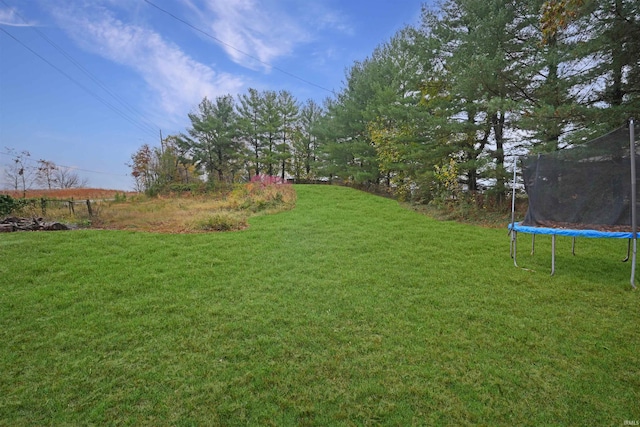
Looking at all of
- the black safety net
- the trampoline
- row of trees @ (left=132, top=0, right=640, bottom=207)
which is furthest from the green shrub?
the black safety net

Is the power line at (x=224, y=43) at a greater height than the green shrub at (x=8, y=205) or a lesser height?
greater

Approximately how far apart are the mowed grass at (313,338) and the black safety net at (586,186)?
2.44 ft

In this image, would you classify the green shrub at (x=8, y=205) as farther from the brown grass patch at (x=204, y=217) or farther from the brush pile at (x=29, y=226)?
the brown grass patch at (x=204, y=217)

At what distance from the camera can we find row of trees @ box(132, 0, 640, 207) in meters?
5.51

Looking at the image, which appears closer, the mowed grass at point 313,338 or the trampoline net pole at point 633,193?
the mowed grass at point 313,338

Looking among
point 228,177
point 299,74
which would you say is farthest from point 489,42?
point 228,177

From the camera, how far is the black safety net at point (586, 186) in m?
3.45

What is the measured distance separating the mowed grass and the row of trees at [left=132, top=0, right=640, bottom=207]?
3.28m

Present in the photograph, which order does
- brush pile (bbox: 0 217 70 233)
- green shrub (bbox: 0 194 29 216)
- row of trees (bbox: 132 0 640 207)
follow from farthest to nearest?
green shrub (bbox: 0 194 29 216) → brush pile (bbox: 0 217 70 233) → row of trees (bbox: 132 0 640 207)

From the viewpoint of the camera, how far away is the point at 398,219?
7.74m

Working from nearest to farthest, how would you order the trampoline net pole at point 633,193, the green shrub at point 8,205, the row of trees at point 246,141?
the trampoline net pole at point 633,193
the green shrub at point 8,205
the row of trees at point 246,141

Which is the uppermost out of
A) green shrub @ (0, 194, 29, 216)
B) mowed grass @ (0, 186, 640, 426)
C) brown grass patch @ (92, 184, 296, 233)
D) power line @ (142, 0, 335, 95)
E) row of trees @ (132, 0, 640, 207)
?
power line @ (142, 0, 335, 95)

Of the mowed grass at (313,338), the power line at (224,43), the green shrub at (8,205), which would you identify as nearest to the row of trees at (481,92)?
the mowed grass at (313,338)

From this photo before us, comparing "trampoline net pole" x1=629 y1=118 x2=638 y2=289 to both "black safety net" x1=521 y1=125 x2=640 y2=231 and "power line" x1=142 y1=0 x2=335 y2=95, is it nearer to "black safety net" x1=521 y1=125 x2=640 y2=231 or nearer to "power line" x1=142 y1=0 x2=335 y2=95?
"black safety net" x1=521 y1=125 x2=640 y2=231
